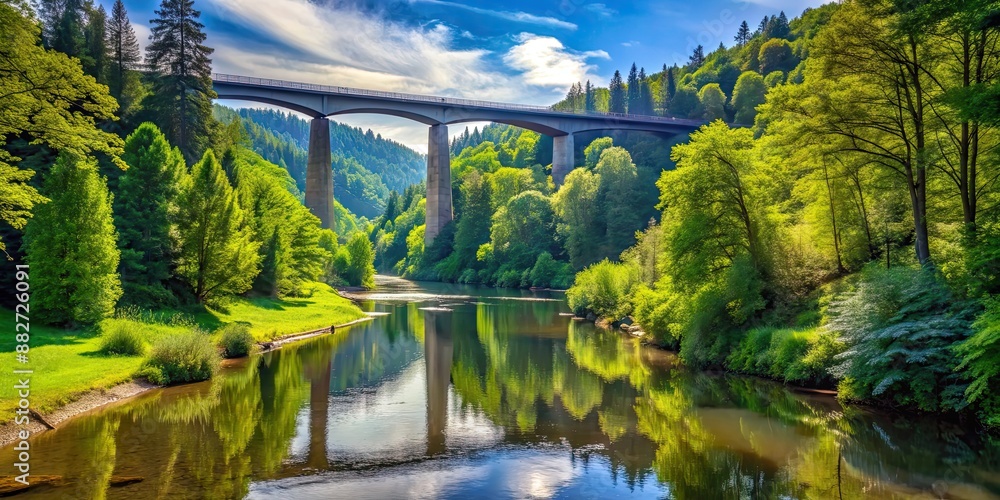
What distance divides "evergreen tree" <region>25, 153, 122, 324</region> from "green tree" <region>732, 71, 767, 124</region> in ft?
324

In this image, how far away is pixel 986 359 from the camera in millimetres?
15562

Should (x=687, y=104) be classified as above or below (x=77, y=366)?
above

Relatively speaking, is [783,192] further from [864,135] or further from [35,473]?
[35,473]

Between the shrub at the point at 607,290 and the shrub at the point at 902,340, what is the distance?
2337cm

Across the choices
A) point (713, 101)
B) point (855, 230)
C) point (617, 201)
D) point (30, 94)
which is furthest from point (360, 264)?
point (713, 101)

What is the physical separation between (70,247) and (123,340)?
5019 millimetres

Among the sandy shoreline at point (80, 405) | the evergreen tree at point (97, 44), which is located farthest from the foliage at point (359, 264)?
the sandy shoreline at point (80, 405)

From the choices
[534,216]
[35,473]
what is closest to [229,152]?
[35,473]

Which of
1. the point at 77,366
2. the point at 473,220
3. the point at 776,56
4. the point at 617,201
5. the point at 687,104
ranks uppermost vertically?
the point at 776,56

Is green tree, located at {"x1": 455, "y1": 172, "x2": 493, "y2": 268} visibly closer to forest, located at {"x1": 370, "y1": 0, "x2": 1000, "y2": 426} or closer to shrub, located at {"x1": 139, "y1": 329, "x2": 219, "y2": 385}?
forest, located at {"x1": 370, "y1": 0, "x2": 1000, "y2": 426}

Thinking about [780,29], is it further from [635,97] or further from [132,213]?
[132,213]

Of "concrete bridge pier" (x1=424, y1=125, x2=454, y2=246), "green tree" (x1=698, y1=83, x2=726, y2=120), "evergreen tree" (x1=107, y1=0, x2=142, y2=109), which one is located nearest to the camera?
"evergreen tree" (x1=107, y1=0, x2=142, y2=109)

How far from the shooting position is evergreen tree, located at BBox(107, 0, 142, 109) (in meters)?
45.8

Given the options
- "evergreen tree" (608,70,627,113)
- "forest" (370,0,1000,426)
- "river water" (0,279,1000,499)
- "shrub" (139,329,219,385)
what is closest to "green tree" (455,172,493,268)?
"evergreen tree" (608,70,627,113)
